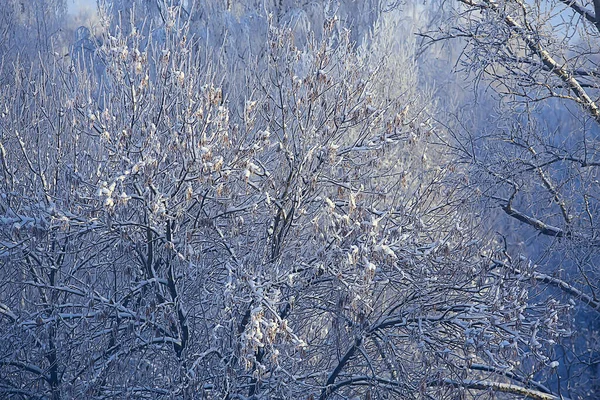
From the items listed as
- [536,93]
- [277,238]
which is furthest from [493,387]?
[536,93]

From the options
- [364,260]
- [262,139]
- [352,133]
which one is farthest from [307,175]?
[352,133]

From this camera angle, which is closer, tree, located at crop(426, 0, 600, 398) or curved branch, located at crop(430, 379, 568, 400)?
curved branch, located at crop(430, 379, 568, 400)

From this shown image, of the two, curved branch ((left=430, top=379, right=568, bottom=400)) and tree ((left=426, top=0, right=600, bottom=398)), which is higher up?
tree ((left=426, top=0, right=600, bottom=398))

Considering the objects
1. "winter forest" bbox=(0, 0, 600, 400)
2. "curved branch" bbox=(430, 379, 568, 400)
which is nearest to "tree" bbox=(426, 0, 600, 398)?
"winter forest" bbox=(0, 0, 600, 400)

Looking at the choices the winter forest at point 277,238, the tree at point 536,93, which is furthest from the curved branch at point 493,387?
the tree at point 536,93

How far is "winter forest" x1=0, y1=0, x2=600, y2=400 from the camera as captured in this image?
6.54 m

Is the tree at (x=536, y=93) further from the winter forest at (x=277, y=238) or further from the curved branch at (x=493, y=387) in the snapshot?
the curved branch at (x=493, y=387)

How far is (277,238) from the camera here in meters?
7.45

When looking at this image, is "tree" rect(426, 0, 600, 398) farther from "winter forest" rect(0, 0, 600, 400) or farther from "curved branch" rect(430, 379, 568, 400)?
"curved branch" rect(430, 379, 568, 400)

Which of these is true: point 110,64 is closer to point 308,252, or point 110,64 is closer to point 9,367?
point 308,252

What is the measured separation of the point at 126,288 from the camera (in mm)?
7621

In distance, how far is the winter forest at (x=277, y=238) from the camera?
21.4 feet

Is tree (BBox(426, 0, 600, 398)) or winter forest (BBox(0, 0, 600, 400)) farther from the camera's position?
tree (BBox(426, 0, 600, 398))

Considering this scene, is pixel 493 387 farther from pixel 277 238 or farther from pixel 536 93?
pixel 536 93
